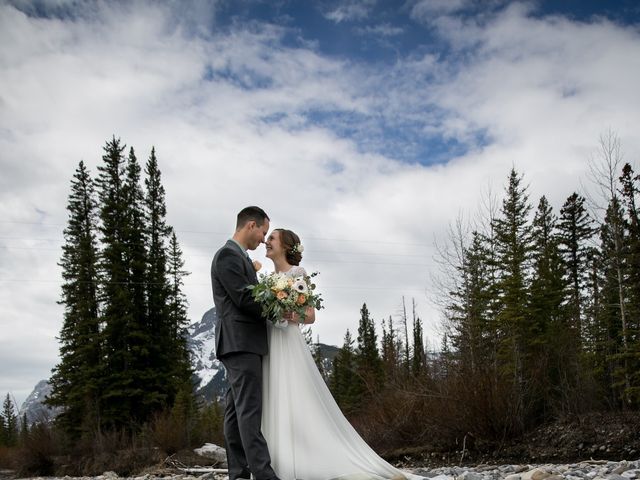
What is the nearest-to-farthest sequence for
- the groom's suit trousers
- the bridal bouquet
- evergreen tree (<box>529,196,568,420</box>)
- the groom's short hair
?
the groom's suit trousers < the bridal bouquet < the groom's short hair < evergreen tree (<box>529,196,568,420</box>)

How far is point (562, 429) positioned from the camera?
41.0 feet

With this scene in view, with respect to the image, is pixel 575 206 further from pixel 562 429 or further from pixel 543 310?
pixel 562 429

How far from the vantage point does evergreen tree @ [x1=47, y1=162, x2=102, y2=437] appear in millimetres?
29109

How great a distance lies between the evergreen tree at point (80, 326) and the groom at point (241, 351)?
2451 cm

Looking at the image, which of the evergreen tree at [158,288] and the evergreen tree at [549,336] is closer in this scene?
the evergreen tree at [549,336]

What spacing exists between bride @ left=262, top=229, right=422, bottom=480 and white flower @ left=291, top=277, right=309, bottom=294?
28 centimetres

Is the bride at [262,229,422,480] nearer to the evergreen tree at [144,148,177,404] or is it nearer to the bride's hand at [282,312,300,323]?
the bride's hand at [282,312,300,323]

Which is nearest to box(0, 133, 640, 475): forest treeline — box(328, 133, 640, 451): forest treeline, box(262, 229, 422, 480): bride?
box(328, 133, 640, 451): forest treeline

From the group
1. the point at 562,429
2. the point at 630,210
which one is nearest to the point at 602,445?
the point at 562,429

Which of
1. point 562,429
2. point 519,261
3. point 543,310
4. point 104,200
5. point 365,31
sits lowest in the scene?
point 562,429

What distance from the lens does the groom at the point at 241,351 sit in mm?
4828

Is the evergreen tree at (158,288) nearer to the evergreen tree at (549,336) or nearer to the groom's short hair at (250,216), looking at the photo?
the evergreen tree at (549,336)

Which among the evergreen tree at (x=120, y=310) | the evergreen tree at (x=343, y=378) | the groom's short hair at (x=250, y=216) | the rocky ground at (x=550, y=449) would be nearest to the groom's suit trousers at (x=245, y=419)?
the groom's short hair at (x=250, y=216)

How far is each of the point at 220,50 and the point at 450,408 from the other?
9.79 m
